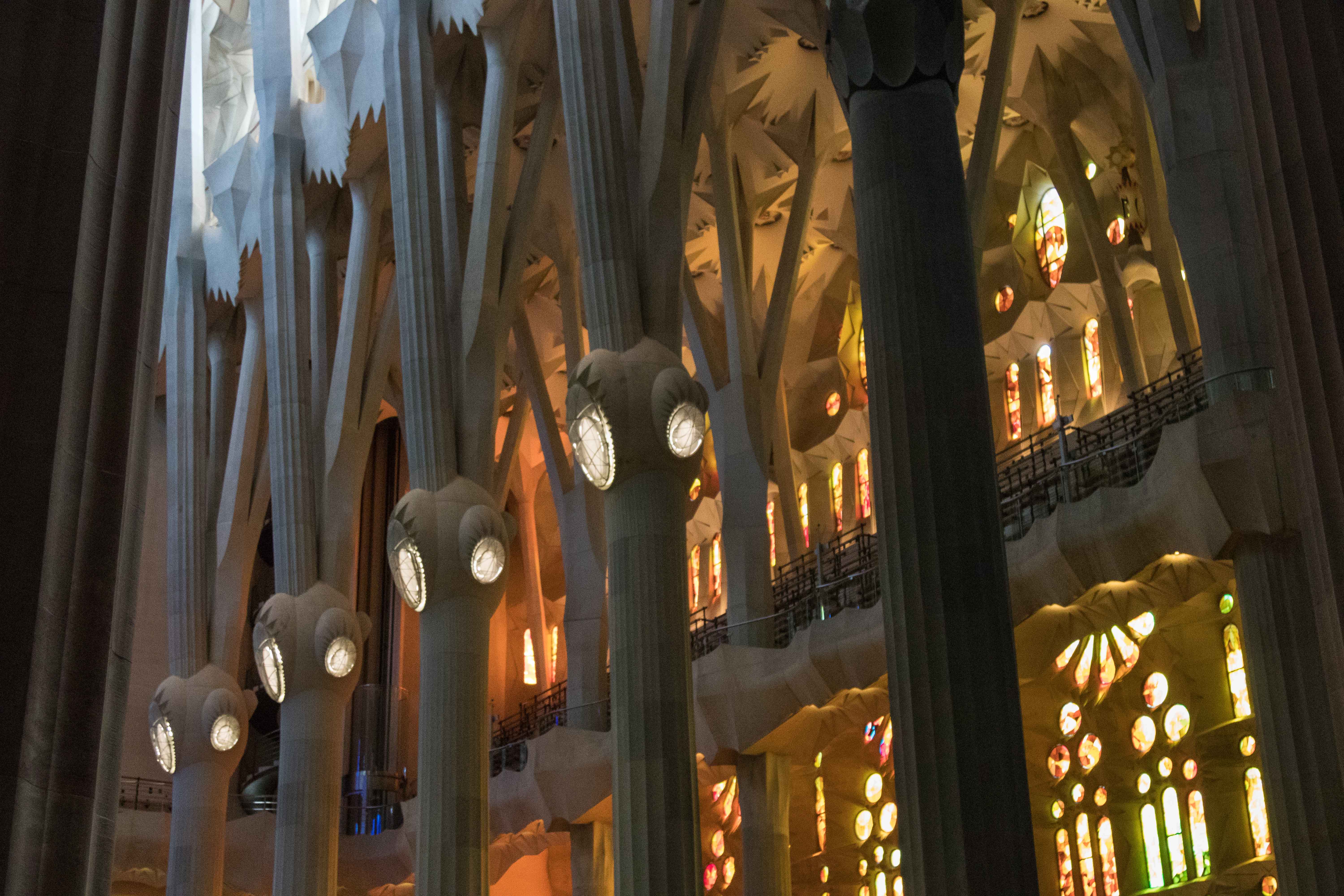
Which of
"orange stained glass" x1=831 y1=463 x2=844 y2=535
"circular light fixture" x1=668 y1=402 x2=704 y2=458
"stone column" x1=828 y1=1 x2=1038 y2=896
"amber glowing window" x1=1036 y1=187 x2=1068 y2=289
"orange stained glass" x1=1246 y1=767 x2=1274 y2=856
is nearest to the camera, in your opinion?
"stone column" x1=828 y1=1 x2=1038 y2=896

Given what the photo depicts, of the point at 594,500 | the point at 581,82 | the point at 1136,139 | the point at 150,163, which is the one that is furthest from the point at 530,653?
the point at 150,163

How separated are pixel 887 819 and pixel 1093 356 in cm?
620

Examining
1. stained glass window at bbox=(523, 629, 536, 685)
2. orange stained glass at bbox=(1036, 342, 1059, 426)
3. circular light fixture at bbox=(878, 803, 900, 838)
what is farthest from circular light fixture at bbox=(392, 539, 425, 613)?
stained glass window at bbox=(523, 629, 536, 685)

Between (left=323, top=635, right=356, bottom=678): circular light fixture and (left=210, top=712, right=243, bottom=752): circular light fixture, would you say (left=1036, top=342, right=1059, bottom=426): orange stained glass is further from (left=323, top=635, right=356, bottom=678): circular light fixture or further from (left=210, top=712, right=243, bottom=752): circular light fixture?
(left=210, top=712, right=243, bottom=752): circular light fixture

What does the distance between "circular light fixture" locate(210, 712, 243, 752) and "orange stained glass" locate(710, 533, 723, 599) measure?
838 centimetres

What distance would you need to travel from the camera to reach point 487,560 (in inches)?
532

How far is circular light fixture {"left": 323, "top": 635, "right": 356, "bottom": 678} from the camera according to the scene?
15.9 m

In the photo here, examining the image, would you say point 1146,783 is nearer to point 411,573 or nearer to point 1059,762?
point 1059,762

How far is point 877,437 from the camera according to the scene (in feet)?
23.1

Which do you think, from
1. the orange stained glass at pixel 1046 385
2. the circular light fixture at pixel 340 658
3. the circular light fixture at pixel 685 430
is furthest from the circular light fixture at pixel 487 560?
the orange stained glass at pixel 1046 385

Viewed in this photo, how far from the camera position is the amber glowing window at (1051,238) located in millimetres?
19188

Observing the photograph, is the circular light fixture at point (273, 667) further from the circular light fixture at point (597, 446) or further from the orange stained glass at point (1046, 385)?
the orange stained glass at point (1046, 385)

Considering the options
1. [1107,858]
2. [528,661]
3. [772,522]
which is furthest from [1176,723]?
[528,661]

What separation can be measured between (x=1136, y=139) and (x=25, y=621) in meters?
15.5
